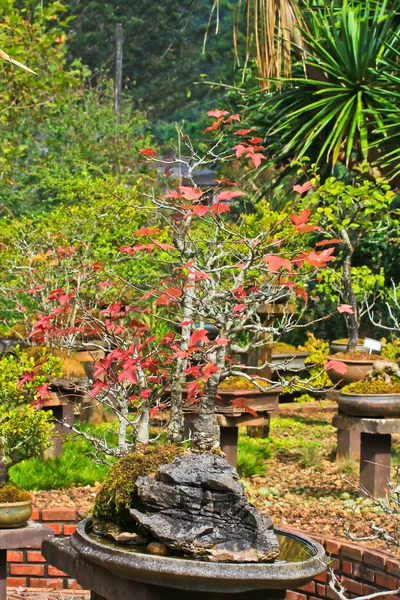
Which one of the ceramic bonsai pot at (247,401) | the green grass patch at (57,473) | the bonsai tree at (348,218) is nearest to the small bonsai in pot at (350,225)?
the bonsai tree at (348,218)

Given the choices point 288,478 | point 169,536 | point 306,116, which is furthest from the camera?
point 306,116

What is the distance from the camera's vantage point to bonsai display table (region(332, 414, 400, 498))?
651 centimetres

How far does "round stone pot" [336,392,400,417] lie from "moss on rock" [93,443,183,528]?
113 inches

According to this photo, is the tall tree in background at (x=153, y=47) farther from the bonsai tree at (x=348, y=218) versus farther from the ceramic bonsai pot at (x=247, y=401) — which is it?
the ceramic bonsai pot at (x=247, y=401)

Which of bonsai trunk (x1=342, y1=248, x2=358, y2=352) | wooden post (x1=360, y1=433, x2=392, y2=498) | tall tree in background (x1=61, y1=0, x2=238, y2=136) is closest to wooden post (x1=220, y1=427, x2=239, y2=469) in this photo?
wooden post (x1=360, y1=433, x2=392, y2=498)

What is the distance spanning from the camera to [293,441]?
8.86m

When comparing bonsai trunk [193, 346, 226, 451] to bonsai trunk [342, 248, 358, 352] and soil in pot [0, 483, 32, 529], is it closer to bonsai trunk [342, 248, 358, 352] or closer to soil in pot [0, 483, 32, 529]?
soil in pot [0, 483, 32, 529]

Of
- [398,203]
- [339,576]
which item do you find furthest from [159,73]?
[339,576]

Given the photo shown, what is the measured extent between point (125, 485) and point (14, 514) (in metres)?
0.99

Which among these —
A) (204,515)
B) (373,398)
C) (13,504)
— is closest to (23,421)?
(13,504)

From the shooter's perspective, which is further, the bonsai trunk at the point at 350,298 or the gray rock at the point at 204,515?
the bonsai trunk at the point at 350,298

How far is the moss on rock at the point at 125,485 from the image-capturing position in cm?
369

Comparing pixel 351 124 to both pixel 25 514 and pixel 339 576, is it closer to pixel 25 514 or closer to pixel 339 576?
pixel 339 576

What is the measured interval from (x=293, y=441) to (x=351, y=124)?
3.93 m
